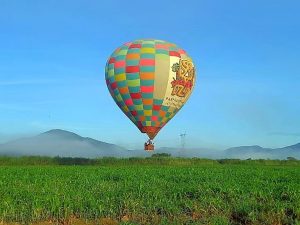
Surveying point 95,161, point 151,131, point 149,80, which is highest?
point 149,80

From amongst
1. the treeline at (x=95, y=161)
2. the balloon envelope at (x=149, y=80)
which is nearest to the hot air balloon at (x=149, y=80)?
the balloon envelope at (x=149, y=80)

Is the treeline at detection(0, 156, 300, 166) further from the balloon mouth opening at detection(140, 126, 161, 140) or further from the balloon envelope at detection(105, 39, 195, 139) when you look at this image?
the balloon envelope at detection(105, 39, 195, 139)

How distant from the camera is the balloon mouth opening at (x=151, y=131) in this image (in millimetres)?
49531

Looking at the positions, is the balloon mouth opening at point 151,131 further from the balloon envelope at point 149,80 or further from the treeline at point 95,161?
the treeline at point 95,161

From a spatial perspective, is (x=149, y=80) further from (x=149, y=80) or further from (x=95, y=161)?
(x=95, y=161)

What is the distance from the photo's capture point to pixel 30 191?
19984 millimetres

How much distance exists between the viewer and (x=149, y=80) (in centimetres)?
4712

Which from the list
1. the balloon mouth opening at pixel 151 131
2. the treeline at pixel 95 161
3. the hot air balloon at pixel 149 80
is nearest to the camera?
→ the hot air balloon at pixel 149 80

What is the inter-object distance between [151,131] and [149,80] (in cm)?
551

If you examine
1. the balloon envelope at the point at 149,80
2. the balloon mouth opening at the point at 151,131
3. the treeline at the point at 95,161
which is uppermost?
the balloon envelope at the point at 149,80

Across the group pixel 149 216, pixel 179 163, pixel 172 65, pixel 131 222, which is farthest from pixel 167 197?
pixel 179 163

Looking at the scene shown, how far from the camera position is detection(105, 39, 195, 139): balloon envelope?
155ft

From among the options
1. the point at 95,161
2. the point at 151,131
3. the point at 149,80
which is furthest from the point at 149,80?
the point at 95,161

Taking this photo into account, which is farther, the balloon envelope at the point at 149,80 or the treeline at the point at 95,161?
the treeline at the point at 95,161
